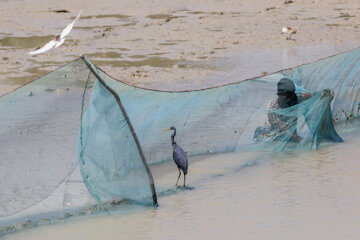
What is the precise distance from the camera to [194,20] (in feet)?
51.9

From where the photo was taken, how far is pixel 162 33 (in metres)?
14.5

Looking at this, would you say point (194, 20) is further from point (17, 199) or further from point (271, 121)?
point (17, 199)

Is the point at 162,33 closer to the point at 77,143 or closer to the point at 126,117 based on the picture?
the point at 126,117

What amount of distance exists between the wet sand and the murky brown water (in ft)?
11.3

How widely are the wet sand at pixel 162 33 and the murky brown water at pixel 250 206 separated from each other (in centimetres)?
345

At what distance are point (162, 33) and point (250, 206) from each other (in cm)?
867

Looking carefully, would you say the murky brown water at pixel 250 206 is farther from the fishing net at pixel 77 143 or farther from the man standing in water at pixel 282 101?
the man standing in water at pixel 282 101

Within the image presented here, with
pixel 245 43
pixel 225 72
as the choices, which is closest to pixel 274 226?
pixel 225 72

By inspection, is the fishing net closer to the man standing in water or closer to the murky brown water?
the murky brown water

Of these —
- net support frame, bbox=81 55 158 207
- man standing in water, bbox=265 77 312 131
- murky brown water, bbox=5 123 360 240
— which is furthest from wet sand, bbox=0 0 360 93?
net support frame, bbox=81 55 158 207

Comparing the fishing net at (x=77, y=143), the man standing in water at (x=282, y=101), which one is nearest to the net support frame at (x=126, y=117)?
the fishing net at (x=77, y=143)

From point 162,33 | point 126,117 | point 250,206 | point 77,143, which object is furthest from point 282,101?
point 162,33

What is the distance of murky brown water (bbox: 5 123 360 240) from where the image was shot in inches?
225

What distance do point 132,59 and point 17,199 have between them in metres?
6.78
